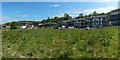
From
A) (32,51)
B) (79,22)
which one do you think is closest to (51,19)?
(79,22)

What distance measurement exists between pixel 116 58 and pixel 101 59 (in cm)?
82

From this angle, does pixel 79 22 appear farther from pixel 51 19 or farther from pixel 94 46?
pixel 94 46

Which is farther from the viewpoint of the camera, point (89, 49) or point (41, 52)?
point (41, 52)

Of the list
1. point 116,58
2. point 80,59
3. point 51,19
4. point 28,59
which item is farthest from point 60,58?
point 51,19

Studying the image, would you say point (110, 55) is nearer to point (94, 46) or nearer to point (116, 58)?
point (116, 58)

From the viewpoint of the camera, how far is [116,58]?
13938mm

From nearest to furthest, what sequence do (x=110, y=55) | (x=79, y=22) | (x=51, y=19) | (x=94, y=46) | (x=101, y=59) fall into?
1. (x=101, y=59)
2. (x=110, y=55)
3. (x=94, y=46)
4. (x=79, y=22)
5. (x=51, y=19)

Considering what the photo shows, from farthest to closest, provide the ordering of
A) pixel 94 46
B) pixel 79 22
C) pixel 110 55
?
pixel 79 22 < pixel 94 46 < pixel 110 55

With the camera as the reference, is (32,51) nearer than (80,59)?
No

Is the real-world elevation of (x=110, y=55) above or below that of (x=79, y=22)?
above

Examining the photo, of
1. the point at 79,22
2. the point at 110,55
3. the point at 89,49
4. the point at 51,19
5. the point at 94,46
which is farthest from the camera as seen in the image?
the point at 51,19

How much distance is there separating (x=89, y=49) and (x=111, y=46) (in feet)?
6.16

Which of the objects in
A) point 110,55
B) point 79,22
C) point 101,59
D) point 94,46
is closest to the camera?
point 101,59

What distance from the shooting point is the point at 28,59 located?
15352 mm
